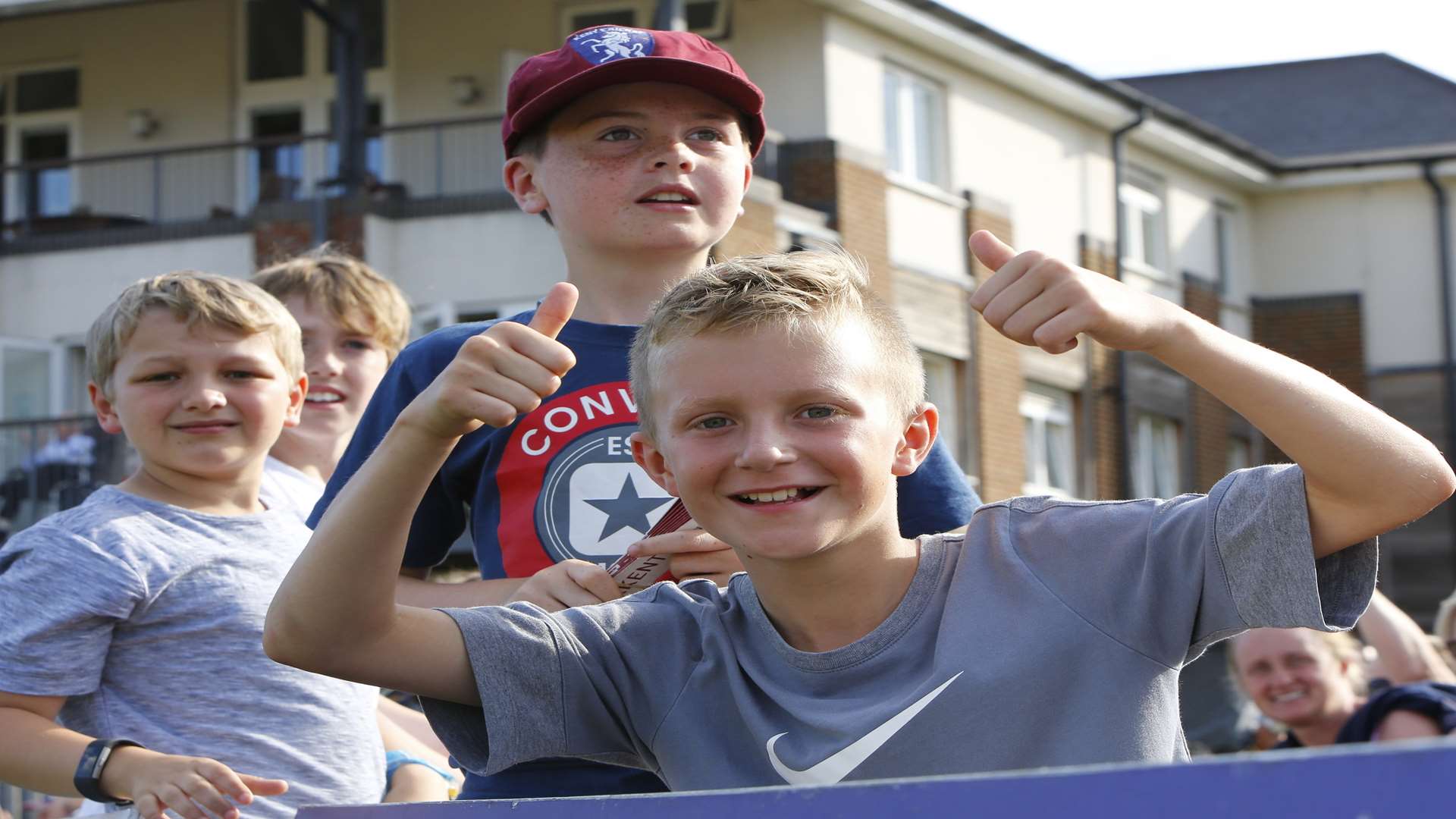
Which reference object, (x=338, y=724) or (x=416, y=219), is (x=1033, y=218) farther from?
(x=338, y=724)

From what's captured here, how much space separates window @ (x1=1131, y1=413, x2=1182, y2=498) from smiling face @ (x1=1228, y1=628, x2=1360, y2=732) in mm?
19219

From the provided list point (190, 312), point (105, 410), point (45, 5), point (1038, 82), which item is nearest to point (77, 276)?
point (45, 5)

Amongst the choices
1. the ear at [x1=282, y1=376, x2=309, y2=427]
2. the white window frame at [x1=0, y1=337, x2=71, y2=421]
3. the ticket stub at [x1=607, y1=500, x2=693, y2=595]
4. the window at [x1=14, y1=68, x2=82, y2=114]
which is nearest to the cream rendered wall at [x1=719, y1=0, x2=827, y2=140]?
the white window frame at [x1=0, y1=337, x2=71, y2=421]

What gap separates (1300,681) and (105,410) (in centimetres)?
376

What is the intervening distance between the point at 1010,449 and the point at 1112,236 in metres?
3.82

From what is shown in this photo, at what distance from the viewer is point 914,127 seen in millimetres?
22422

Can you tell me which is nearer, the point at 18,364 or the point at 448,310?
the point at 448,310

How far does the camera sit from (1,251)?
2252cm

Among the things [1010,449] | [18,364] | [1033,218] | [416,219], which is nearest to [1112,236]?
[1033,218]

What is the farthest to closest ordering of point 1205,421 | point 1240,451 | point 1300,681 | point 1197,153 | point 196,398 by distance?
point 1240,451
point 1205,421
point 1197,153
point 1300,681
point 196,398

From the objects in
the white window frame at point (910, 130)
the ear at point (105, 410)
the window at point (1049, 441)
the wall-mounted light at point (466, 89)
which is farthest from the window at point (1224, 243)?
the ear at point (105, 410)

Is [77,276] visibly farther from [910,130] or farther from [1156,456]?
[1156,456]

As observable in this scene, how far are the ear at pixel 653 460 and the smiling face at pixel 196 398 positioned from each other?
1241 mm

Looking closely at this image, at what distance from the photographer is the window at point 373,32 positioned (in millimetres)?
22781
